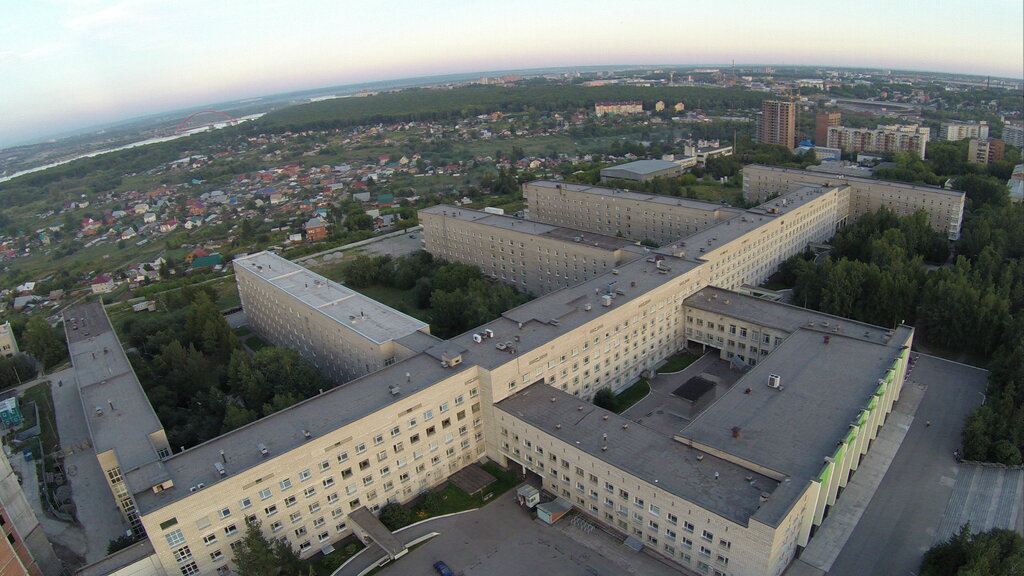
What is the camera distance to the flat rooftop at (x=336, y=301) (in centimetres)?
4028

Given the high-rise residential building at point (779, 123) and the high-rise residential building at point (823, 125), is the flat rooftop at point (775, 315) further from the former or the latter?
the high-rise residential building at point (823, 125)

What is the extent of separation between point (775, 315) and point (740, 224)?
16542 mm

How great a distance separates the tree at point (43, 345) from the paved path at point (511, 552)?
154ft

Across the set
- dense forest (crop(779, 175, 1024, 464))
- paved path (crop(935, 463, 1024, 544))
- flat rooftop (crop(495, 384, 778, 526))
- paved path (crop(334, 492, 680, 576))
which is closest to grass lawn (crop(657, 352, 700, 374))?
dense forest (crop(779, 175, 1024, 464))

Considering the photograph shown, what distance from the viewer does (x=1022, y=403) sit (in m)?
32.5

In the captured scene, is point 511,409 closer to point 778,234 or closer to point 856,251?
point 778,234

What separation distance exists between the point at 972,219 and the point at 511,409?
65.1m

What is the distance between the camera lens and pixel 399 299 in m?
64.0

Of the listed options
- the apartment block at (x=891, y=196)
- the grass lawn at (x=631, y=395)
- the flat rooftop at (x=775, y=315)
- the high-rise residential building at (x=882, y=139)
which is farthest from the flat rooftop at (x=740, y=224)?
the high-rise residential building at (x=882, y=139)

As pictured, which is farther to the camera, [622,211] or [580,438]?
[622,211]

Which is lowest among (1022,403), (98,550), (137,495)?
(98,550)

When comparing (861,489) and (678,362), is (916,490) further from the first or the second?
(678,362)

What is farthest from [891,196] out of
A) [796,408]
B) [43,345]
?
[43,345]

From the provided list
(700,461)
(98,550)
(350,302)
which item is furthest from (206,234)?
(700,461)
